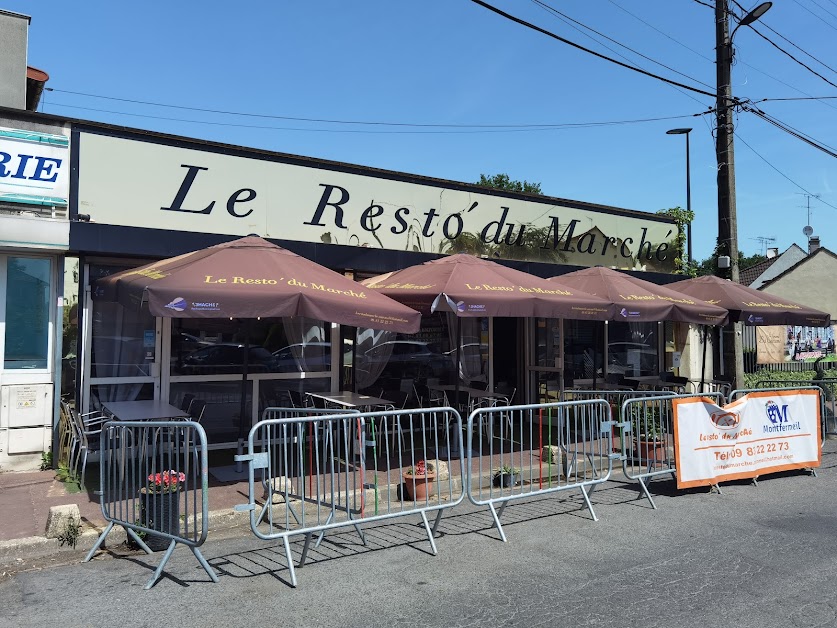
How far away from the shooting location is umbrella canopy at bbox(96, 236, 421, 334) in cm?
632

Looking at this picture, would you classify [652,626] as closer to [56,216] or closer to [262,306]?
[262,306]

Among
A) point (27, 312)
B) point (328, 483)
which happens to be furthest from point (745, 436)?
point (27, 312)

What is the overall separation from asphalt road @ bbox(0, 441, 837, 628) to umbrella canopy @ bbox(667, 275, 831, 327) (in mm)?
5453

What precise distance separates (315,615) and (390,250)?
7023 mm

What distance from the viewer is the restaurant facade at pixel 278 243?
8.37 meters

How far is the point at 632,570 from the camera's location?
202 inches

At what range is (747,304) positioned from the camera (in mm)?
11609

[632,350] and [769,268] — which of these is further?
[769,268]

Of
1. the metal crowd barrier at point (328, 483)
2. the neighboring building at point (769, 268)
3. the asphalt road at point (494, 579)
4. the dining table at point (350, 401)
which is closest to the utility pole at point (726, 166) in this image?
the asphalt road at point (494, 579)

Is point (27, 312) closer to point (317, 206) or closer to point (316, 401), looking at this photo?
point (316, 401)

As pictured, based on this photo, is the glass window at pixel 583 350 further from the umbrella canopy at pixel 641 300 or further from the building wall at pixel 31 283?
the building wall at pixel 31 283

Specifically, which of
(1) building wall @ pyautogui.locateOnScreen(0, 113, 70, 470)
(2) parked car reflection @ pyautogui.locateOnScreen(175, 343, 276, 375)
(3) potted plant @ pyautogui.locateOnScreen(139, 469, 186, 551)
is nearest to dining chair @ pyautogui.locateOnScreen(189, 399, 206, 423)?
(2) parked car reflection @ pyautogui.locateOnScreen(175, 343, 276, 375)

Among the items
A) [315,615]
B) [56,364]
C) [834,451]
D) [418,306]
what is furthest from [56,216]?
[834,451]

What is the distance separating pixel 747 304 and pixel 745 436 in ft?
14.0
